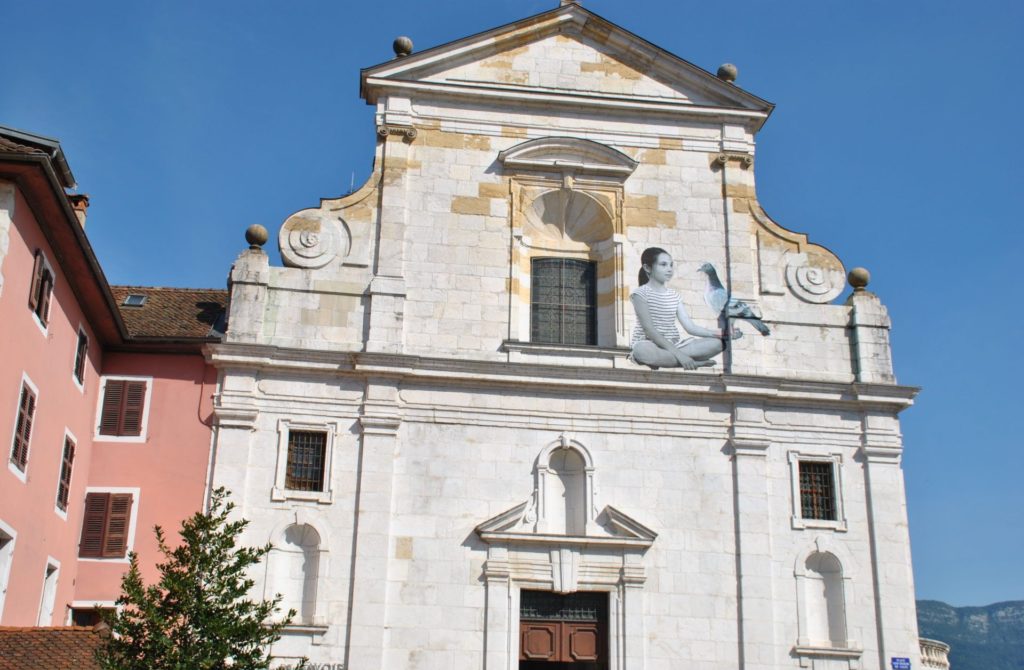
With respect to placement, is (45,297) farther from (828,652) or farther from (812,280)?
(828,652)

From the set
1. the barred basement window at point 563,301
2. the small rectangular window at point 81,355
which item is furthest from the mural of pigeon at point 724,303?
the small rectangular window at point 81,355

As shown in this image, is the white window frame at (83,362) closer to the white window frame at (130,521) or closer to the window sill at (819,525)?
the white window frame at (130,521)

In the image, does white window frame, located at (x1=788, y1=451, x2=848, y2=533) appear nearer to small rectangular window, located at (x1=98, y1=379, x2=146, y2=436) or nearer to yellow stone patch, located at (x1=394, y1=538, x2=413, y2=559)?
yellow stone patch, located at (x1=394, y1=538, x2=413, y2=559)

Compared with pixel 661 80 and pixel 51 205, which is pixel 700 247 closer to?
pixel 661 80

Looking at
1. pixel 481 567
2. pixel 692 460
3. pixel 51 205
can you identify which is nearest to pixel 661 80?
pixel 692 460

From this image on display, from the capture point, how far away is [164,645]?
15281 millimetres

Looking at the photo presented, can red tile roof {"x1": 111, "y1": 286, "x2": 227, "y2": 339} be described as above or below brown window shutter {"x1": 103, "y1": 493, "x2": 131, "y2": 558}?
above

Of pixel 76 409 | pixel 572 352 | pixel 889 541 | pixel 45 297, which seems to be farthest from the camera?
pixel 572 352

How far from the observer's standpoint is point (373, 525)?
66.8ft

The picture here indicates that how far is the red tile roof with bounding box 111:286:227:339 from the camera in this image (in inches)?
874

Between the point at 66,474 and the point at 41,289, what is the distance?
3.43 m

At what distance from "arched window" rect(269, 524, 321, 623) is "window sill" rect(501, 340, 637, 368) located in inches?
185

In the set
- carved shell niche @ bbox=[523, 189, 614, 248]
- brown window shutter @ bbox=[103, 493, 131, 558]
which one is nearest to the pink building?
→ brown window shutter @ bbox=[103, 493, 131, 558]

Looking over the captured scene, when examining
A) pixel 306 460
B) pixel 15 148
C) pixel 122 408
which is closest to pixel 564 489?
pixel 306 460
